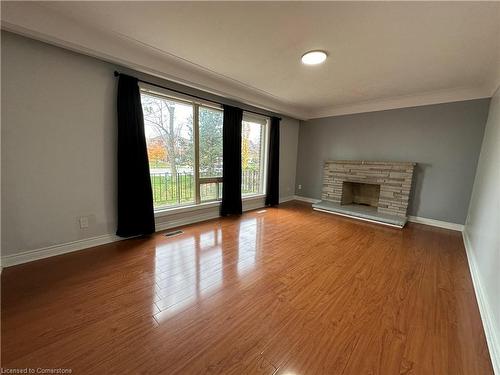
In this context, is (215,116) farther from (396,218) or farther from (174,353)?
(396,218)

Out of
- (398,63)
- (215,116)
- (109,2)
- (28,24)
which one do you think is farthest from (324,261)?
(28,24)

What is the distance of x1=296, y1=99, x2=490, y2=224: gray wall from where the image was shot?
3.31 metres

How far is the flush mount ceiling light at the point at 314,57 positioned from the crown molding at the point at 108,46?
3.99 ft

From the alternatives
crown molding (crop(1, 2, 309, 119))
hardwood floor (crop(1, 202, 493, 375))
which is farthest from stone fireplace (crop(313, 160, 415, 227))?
crown molding (crop(1, 2, 309, 119))

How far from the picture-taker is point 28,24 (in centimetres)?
172

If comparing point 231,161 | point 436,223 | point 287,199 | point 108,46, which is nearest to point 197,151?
point 231,161

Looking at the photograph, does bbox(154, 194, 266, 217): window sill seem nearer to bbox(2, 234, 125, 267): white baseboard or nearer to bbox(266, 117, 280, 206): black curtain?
bbox(2, 234, 125, 267): white baseboard

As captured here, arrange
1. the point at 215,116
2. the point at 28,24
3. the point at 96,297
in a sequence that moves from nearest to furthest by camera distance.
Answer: the point at 96,297 → the point at 28,24 → the point at 215,116

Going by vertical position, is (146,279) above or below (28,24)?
below

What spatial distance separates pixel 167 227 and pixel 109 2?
269 centimetres

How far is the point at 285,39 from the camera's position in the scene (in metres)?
2.05

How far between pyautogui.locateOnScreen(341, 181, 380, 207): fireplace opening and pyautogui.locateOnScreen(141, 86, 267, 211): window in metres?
3.02
